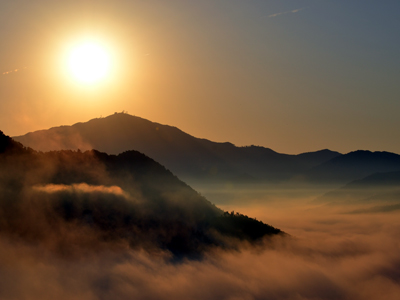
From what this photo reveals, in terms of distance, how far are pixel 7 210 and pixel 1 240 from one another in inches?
535

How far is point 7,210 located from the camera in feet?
655

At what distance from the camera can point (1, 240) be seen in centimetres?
19675

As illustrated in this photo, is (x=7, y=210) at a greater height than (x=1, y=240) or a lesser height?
greater
